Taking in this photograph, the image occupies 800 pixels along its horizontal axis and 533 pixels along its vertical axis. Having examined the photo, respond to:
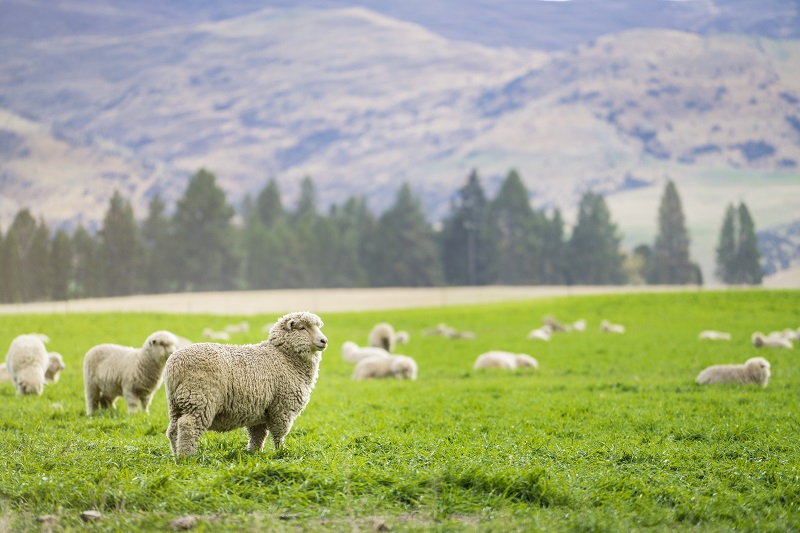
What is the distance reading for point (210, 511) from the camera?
27.1ft

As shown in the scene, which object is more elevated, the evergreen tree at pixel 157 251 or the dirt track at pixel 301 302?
the evergreen tree at pixel 157 251

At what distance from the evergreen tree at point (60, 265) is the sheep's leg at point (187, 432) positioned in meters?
102

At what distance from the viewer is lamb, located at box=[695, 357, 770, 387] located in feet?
66.1

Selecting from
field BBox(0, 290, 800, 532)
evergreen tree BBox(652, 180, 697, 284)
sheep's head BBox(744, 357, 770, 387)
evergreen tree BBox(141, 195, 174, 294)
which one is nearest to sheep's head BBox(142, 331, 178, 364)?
field BBox(0, 290, 800, 532)

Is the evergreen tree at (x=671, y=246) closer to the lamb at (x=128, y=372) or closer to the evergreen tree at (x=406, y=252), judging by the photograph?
the evergreen tree at (x=406, y=252)

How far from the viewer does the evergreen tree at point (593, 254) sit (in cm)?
12838

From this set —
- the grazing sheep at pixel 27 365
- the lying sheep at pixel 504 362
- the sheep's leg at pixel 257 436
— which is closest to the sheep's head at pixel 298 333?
the sheep's leg at pixel 257 436

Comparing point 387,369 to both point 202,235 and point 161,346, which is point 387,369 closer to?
point 161,346

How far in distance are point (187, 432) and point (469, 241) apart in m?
119

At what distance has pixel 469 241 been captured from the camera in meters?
128

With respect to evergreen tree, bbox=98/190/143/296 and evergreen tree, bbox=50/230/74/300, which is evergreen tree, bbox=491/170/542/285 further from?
evergreen tree, bbox=50/230/74/300

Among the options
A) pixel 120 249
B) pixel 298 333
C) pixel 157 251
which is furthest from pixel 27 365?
pixel 157 251

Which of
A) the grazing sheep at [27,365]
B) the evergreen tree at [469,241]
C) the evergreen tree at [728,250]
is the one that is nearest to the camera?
the grazing sheep at [27,365]

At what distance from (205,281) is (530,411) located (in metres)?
110
